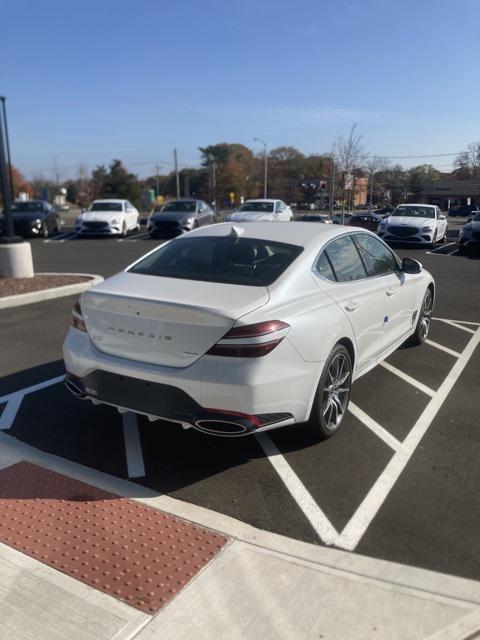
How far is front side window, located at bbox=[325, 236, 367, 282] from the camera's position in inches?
173

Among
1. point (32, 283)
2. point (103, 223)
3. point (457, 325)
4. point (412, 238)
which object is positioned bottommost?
point (457, 325)

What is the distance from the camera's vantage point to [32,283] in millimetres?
9734

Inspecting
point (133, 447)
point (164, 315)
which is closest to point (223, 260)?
point (164, 315)

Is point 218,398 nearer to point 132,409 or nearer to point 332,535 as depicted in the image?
point 132,409

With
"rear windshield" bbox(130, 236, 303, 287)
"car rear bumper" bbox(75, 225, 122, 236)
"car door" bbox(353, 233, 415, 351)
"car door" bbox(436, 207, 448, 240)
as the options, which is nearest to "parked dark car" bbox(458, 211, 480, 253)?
"car door" bbox(436, 207, 448, 240)

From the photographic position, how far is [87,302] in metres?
3.80

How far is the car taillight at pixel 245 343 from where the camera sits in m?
3.25

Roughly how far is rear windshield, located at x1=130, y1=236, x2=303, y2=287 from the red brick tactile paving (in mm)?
1622

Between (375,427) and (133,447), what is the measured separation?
1859mm

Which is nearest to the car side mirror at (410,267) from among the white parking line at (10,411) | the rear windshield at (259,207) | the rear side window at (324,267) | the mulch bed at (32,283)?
the rear side window at (324,267)

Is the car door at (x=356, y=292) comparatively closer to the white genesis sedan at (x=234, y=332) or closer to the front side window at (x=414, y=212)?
the white genesis sedan at (x=234, y=332)

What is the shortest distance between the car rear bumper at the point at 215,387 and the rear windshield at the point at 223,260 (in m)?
0.74

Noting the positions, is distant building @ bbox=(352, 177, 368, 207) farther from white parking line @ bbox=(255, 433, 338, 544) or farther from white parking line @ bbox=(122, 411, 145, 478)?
white parking line @ bbox=(255, 433, 338, 544)

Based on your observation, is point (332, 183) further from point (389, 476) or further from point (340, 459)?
point (389, 476)
